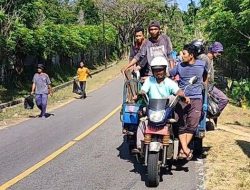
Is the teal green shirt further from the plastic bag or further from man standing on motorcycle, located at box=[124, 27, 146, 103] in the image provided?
the plastic bag

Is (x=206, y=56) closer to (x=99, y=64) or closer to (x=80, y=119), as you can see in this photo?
(x=80, y=119)

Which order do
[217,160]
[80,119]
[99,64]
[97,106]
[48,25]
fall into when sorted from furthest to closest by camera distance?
1. [99,64]
2. [48,25]
3. [97,106]
4. [80,119]
5. [217,160]

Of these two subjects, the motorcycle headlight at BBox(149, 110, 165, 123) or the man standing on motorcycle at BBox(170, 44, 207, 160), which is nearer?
the motorcycle headlight at BBox(149, 110, 165, 123)

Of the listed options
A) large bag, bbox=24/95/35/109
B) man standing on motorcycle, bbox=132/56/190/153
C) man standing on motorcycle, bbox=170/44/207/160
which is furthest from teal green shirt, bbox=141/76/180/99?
large bag, bbox=24/95/35/109

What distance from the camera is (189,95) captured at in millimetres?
8125

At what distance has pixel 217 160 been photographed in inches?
351

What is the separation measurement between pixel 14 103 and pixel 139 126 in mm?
15474

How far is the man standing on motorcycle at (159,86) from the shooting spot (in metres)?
7.49

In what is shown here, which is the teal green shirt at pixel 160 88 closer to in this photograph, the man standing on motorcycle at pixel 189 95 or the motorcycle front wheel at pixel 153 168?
the man standing on motorcycle at pixel 189 95

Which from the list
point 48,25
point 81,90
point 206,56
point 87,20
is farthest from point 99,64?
point 206,56

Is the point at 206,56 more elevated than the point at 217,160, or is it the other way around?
the point at 206,56

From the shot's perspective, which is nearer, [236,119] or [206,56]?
[206,56]

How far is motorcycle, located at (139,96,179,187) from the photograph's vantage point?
7113 mm

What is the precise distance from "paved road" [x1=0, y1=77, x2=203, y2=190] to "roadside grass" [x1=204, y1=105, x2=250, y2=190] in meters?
0.32
